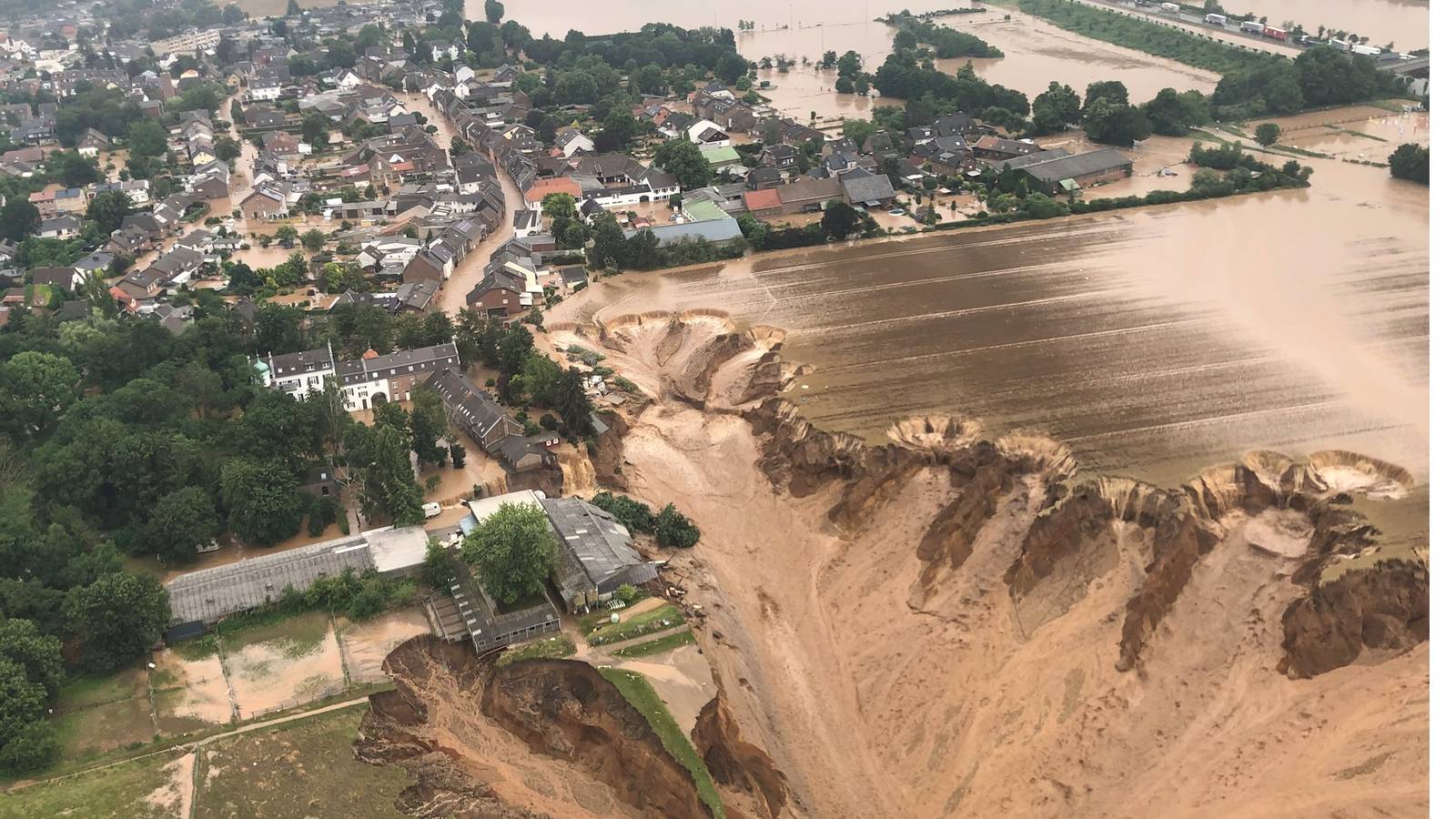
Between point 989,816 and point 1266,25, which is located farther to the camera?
point 1266,25

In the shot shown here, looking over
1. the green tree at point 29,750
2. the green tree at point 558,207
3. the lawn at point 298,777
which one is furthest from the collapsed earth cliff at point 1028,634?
the green tree at point 558,207

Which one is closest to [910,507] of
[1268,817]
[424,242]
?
[1268,817]

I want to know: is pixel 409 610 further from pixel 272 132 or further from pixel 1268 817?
pixel 272 132

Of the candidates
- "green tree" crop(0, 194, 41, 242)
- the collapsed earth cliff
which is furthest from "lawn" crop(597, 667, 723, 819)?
"green tree" crop(0, 194, 41, 242)

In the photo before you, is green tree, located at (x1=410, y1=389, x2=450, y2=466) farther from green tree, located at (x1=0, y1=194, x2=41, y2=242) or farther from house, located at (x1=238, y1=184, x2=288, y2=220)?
green tree, located at (x1=0, y1=194, x2=41, y2=242)

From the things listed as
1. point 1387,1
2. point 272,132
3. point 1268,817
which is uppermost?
point 1387,1

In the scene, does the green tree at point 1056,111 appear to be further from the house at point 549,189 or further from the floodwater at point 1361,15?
the house at point 549,189

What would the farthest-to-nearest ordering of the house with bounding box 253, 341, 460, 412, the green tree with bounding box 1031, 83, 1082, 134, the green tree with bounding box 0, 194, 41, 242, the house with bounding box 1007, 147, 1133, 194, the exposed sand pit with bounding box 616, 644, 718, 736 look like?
the green tree with bounding box 1031, 83, 1082, 134 < the house with bounding box 1007, 147, 1133, 194 < the green tree with bounding box 0, 194, 41, 242 < the house with bounding box 253, 341, 460, 412 < the exposed sand pit with bounding box 616, 644, 718, 736

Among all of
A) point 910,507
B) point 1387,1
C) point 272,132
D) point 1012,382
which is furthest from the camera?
point 1387,1
